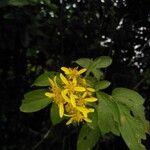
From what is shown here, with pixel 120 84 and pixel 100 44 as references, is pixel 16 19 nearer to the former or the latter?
pixel 100 44

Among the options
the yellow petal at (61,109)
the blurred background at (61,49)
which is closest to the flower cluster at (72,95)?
the yellow petal at (61,109)

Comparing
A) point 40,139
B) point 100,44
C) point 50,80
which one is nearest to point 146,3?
point 100,44

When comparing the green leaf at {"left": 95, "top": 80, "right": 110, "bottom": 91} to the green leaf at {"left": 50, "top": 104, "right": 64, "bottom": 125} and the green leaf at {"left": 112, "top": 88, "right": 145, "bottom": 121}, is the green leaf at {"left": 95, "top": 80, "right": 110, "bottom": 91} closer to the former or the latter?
the green leaf at {"left": 112, "top": 88, "right": 145, "bottom": 121}

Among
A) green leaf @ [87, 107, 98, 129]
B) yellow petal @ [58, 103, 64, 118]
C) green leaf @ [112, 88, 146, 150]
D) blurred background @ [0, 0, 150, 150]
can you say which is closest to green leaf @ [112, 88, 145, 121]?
green leaf @ [112, 88, 146, 150]

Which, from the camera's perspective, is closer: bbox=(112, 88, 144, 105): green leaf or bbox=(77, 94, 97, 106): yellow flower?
bbox=(77, 94, 97, 106): yellow flower

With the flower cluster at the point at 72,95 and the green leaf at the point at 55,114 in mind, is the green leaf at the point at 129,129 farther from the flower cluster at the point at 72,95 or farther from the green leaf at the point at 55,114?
the green leaf at the point at 55,114
